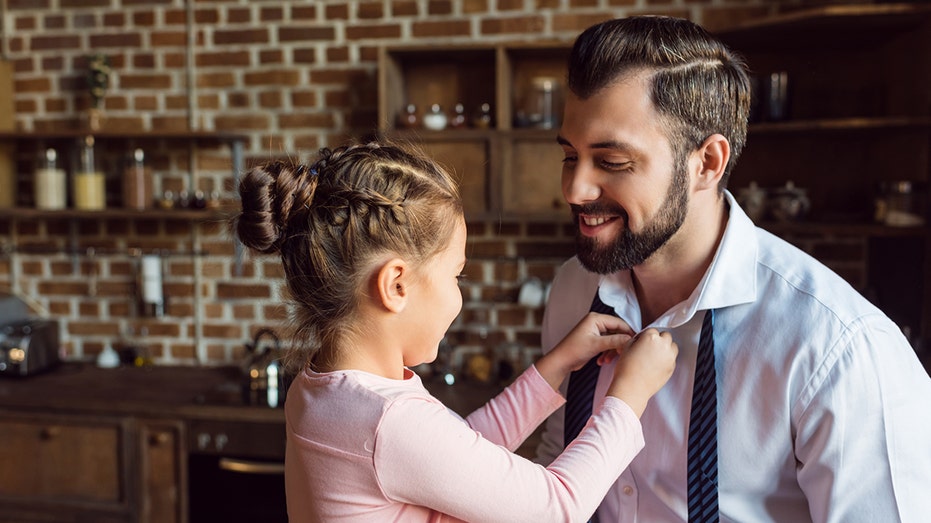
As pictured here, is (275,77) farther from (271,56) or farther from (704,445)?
(704,445)

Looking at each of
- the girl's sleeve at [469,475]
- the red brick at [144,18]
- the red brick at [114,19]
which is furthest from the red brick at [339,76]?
the girl's sleeve at [469,475]

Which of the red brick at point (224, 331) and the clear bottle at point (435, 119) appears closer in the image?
the clear bottle at point (435, 119)

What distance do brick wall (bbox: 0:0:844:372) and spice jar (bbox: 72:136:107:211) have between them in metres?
0.21

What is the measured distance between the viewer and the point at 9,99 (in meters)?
3.33

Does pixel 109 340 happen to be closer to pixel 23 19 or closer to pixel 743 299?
pixel 23 19

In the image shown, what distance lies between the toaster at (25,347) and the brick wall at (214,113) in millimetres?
274

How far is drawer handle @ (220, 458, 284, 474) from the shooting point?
263 cm

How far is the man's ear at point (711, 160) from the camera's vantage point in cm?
137

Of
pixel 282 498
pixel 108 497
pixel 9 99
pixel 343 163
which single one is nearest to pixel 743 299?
pixel 343 163

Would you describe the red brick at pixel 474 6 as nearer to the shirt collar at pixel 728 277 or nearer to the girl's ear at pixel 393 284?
the shirt collar at pixel 728 277

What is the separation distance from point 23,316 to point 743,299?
2971 millimetres

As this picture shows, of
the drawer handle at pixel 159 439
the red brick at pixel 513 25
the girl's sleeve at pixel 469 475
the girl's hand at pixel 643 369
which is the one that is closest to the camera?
the girl's sleeve at pixel 469 475

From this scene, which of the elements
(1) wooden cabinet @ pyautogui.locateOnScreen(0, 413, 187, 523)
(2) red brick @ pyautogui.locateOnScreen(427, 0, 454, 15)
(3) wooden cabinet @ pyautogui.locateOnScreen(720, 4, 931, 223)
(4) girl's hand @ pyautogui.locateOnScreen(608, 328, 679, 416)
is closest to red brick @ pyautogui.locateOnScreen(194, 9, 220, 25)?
(2) red brick @ pyautogui.locateOnScreen(427, 0, 454, 15)

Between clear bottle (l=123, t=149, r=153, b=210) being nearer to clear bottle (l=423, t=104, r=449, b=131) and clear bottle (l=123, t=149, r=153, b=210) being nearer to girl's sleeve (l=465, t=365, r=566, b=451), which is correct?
clear bottle (l=423, t=104, r=449, b=131)
